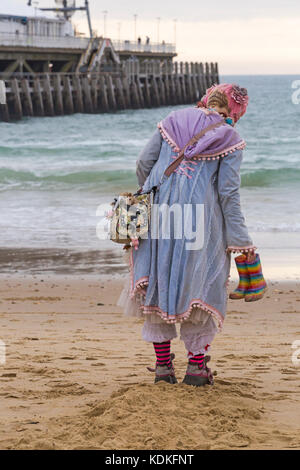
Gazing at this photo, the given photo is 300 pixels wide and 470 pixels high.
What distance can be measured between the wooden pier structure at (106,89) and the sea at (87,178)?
2.87ft

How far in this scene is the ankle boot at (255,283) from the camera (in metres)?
3.80

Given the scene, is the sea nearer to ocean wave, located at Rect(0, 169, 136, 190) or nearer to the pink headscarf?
ocean wave, located at Rect(0, 169, 136, 190)

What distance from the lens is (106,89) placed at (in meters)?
46.0

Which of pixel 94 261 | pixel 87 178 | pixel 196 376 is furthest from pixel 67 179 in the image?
pixel 196 376

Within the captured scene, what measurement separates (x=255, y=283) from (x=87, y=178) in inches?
651

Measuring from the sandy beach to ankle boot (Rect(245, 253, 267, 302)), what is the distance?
1.52 ft

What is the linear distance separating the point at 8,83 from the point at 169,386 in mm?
37766

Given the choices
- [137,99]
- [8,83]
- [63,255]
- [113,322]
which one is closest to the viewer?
[113,322]

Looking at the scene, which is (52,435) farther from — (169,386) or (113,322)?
(113,322)

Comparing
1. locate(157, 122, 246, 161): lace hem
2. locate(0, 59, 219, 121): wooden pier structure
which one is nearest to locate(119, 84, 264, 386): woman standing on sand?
locate(157, 122, 246, 161): lace hem

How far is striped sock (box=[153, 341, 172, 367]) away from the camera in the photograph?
12.9 feet

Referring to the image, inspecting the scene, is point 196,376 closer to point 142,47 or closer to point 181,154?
point 181,154

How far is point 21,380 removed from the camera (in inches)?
169

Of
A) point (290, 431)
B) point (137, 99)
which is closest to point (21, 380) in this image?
point (290, 431)
